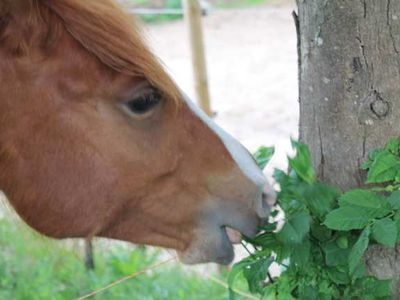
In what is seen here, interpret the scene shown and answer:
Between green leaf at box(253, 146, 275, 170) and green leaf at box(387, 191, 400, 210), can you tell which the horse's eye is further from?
green leaf at box(387, 191, 400, 210)

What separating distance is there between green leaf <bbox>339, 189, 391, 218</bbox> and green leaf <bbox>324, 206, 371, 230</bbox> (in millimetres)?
13

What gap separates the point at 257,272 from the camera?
186 centimetres

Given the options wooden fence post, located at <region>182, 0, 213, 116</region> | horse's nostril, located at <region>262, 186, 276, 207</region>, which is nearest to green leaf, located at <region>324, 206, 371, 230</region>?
horse's nostril, located at <region>262, 186, 276, 207</region>

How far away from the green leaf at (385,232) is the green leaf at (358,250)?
0.06 feet

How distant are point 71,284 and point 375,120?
2.79 metres

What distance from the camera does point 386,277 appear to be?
6.16 feet

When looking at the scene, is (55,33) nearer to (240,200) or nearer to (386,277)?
(240,200)

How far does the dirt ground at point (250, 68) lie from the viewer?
794cm

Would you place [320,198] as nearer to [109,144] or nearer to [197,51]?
[109,144]

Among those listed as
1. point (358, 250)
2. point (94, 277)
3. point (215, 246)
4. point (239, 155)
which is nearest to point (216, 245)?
point (215, 246)

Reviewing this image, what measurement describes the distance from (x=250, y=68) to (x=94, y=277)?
6.34 meters

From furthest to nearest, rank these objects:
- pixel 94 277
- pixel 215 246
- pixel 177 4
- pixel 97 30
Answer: pixel 177 4, pixel 94 277, pixel 215 246, pixel 97 30

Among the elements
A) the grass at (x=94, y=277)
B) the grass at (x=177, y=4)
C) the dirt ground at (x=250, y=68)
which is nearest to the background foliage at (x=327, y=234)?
the grass at (x=94, y=277)

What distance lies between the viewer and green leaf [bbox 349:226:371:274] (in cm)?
169
